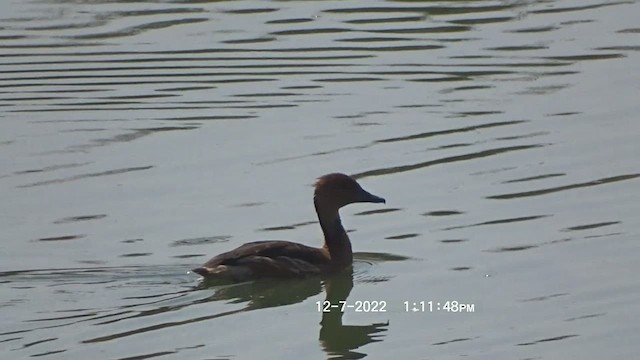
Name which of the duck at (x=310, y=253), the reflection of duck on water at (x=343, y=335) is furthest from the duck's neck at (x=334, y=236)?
the reflection of duck on water at (x=343, y=335)

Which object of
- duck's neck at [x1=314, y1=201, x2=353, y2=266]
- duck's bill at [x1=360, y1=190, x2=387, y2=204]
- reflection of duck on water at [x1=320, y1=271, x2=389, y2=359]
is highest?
duck's bill at [x1=360, y1=190, x2=387, y2=204]

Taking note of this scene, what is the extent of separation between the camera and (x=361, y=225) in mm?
13852

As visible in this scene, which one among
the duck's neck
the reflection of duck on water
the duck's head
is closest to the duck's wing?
the duck's neck

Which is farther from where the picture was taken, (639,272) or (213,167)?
(213,167)

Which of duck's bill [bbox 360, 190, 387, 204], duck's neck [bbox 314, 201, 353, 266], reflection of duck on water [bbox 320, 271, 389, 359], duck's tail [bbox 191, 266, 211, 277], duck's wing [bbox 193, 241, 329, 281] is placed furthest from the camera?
duck's bill [bbox 360, 190, 387, 204]

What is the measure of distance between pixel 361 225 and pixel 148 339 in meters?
3.24

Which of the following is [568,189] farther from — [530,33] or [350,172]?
[530,33]

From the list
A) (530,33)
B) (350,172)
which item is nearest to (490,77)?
(530,33)

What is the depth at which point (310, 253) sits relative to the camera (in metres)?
12.8

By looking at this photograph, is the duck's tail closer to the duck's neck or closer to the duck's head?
the duck's neck

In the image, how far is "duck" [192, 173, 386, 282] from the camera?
40.3 feet

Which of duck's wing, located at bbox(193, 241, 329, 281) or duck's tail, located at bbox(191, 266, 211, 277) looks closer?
duck's tail, located at bbox(191, 266, 211, 277)

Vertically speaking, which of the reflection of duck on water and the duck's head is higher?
the duck's head

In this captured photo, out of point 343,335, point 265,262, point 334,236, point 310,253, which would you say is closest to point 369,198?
point 334,236
